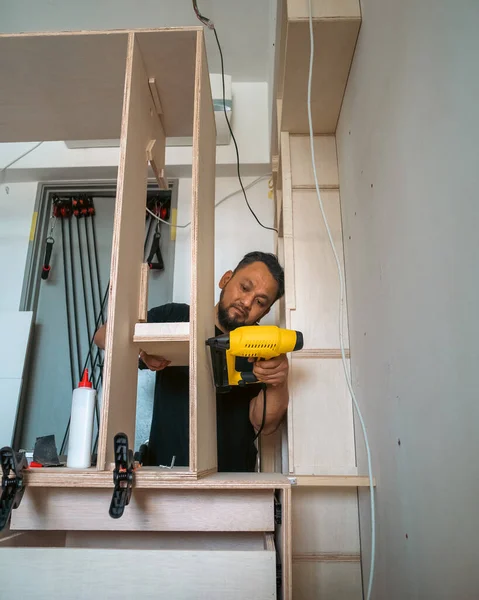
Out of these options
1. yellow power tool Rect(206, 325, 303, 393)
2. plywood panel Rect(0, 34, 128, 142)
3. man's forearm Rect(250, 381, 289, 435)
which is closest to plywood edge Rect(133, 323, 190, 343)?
yellow power tool Rect(206, 325, 303, 393)

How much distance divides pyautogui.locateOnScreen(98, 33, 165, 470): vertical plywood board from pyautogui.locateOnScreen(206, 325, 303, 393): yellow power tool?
0.71ft

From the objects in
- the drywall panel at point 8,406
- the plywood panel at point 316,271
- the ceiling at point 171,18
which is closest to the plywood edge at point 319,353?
the plywood panel at point 316,271

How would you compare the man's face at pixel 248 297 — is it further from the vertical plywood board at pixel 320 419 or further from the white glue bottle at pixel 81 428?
the white glue bottle at pixel 81 428

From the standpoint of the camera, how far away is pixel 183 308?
6.24ft

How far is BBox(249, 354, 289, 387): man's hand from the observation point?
129 cm

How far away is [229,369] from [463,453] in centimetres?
70

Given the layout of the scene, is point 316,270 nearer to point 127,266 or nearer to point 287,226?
point 287,226

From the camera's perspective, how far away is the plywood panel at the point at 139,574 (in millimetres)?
→ 752

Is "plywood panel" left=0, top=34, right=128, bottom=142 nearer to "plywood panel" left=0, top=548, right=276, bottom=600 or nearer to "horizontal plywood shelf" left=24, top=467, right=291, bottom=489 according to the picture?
"horizontal plywood shelf" left=24, top=467, right=291, bottom=489

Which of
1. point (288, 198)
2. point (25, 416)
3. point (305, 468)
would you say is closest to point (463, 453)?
point (305, 468)

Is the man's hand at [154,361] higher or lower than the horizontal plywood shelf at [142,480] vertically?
higher

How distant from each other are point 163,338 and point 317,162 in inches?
39.6

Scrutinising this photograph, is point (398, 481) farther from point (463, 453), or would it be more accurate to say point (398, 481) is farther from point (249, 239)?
point (249, 239)

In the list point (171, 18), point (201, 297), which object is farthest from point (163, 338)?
point (171, 18)
